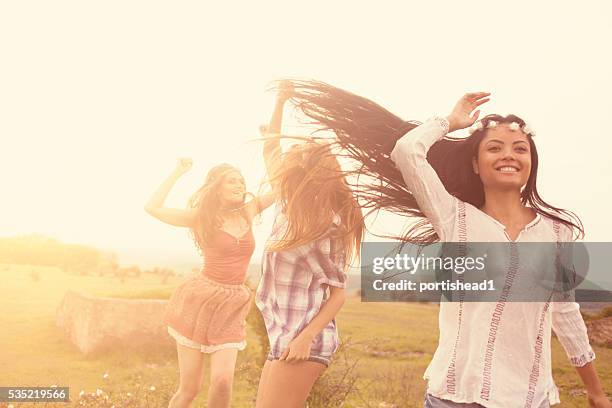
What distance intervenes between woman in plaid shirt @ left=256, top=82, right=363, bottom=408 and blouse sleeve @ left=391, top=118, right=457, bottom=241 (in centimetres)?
48

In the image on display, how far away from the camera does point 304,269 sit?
308cm

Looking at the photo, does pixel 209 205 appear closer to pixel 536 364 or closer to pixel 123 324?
pixel 536 364

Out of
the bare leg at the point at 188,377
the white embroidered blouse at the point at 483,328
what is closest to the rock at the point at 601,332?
the bare leg at the point at 188,377

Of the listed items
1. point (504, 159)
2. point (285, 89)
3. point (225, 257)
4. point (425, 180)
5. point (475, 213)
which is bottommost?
point (225, 257)

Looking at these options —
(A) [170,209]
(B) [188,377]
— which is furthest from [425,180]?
(A) [170,209]

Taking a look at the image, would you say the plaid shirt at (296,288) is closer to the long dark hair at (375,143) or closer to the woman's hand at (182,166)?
the long dark hair at (375,143)

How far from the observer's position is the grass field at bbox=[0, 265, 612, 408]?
7.57 meters

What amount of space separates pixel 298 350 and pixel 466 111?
4.75 ft

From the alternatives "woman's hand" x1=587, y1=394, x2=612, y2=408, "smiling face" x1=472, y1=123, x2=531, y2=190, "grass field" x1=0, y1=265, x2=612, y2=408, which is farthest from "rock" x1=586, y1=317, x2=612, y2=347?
"smiling face" x1=472, y1=123, x2=531, y2=190

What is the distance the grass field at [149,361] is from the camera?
24.8ft

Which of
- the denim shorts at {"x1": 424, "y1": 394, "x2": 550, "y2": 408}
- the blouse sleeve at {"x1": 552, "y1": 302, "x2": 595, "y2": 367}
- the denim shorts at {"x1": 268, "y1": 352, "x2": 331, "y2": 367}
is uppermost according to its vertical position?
the blouse sleeve at {"x1": 552, "y1": 302, "x2": 595, "y2": 367}

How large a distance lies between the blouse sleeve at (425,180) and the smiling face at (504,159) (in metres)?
0.27

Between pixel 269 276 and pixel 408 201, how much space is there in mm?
892

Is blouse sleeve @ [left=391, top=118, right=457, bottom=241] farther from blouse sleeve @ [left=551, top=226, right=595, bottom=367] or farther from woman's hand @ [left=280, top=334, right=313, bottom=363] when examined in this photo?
woman's hand @ [left=280, top=334, right=313, bottom=363]
